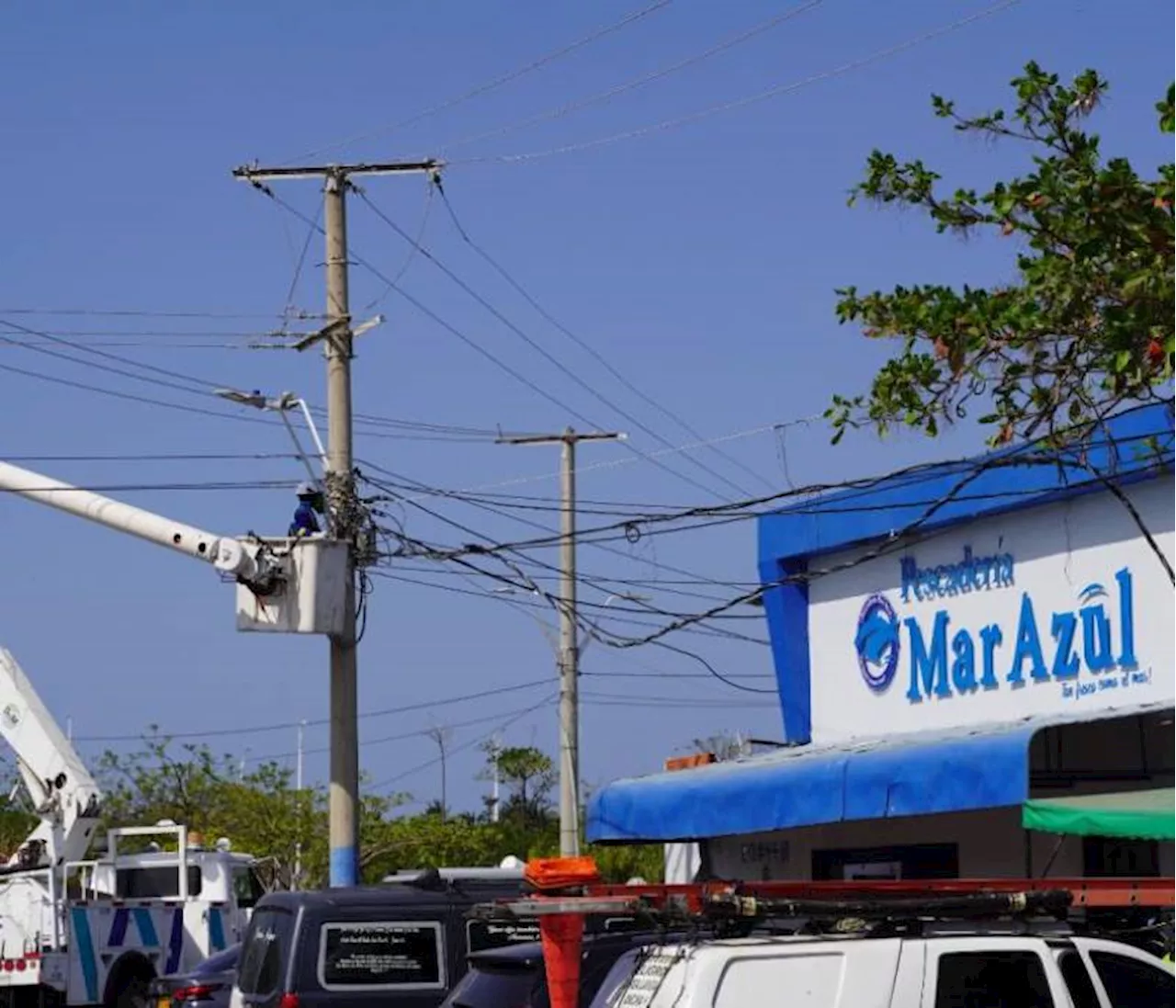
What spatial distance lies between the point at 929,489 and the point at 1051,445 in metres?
8.26

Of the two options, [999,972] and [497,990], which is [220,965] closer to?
[497,990]

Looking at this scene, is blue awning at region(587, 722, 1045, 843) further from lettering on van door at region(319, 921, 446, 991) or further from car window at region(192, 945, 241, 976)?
lettering on van door at region(319, 921, 446, 991)

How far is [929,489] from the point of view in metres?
22.4

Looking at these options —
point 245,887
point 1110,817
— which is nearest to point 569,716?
point 245,887

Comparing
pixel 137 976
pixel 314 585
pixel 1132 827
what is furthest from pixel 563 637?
pixel 1132 827

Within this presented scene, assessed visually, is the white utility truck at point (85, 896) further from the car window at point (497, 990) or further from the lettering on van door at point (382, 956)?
the car window at point (497, 990)

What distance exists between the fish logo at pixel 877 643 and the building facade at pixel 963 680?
2 centimetres

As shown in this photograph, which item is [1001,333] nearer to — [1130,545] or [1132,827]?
[1132,827]

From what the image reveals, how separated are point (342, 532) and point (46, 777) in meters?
8.56

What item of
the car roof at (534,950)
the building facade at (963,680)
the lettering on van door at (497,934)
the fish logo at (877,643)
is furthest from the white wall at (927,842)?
the car roof at (534,950)

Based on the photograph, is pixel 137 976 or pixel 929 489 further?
pixel 137 976

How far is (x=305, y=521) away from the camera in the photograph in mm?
25953

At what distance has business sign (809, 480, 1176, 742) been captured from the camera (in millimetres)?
19672

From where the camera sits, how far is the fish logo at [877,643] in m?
23.2
